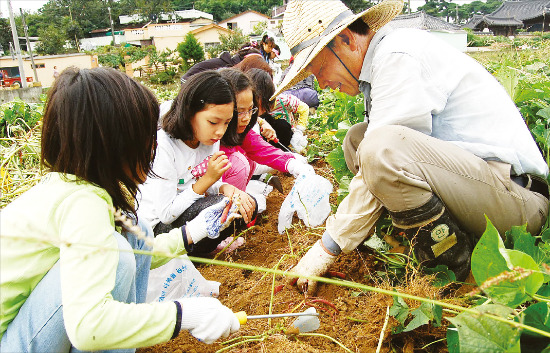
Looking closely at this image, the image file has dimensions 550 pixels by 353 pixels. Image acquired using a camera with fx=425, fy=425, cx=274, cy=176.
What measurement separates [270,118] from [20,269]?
9.10ft

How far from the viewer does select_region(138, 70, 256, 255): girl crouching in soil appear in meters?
1.95

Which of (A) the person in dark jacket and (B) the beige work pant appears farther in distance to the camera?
(A) the person in dark jacket

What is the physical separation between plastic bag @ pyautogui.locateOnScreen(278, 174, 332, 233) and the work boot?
0.72 meters

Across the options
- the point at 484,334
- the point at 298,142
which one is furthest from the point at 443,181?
the point at 298,142

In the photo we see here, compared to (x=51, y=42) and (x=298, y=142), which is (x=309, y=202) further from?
(x=51, y=42)

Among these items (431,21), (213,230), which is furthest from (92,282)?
(431,21)

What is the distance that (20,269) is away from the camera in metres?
1.01

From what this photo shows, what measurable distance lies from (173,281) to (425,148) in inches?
41.4

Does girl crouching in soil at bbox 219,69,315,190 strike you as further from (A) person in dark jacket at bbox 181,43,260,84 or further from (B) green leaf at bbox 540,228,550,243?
(B) green leaf at bbox 540,228,550,243

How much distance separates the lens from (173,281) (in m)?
1.65

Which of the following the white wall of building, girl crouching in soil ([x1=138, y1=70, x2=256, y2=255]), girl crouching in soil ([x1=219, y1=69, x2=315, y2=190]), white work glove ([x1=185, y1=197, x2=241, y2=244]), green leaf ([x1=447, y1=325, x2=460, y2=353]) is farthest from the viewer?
the white wall of building

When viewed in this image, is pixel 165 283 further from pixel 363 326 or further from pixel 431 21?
pixel 431 21

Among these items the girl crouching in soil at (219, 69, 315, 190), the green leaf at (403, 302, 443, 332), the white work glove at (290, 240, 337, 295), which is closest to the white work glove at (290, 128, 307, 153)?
the girl crouching in soil at (219, 69, 315, 190)

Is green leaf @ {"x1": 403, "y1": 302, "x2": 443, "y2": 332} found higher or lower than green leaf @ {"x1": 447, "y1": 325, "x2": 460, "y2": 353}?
lower
